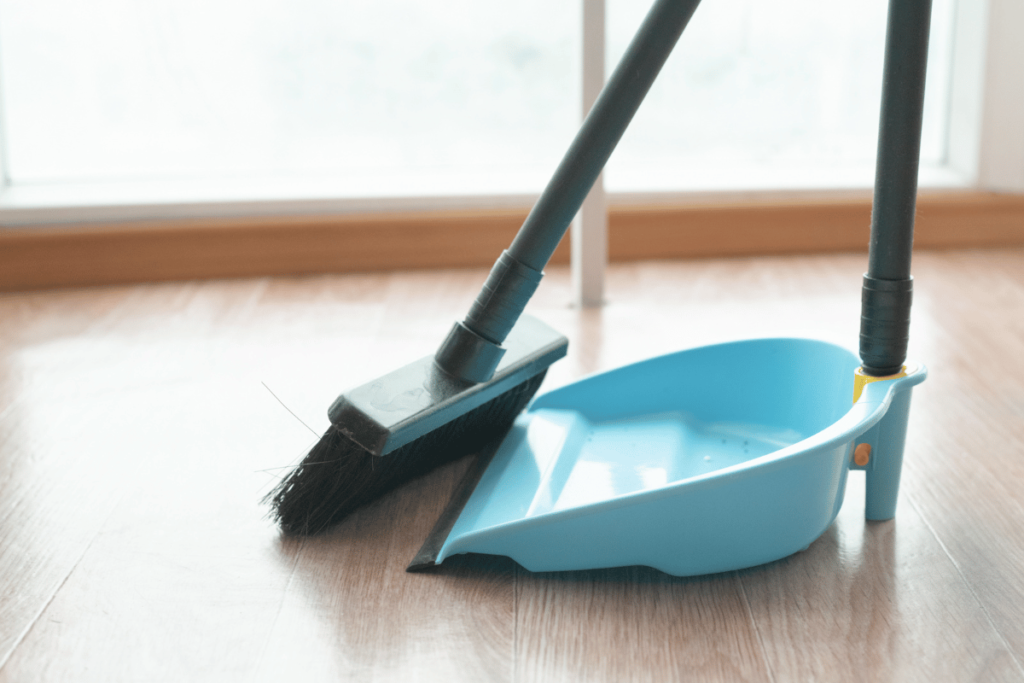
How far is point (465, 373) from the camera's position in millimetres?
627

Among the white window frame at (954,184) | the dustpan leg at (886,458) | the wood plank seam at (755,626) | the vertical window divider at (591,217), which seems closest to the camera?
the wood plank seam at (755,626)

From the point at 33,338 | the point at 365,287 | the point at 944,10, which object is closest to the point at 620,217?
the point at 365,287

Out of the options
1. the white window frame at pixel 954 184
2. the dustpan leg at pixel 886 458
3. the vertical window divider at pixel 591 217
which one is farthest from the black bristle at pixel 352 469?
the white window frame at pixel 954 184

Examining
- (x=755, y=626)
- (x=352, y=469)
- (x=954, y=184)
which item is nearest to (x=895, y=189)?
(x=755, y=626)

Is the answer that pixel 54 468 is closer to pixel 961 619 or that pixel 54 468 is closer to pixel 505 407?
pixel 505 407

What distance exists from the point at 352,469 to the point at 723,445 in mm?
289

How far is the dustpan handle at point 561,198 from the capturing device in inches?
23.4

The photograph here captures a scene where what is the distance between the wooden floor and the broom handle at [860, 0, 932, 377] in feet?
0.42

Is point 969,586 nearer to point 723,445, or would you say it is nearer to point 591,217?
point 723,445

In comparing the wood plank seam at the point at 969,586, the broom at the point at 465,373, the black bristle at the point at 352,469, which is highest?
the broom at the point at 465,373

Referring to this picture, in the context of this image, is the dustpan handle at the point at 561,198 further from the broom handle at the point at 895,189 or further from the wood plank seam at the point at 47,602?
the wood plank seam at the point at 47,602

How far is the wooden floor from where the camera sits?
0.51 meters

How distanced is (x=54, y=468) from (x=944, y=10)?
56.8 inches

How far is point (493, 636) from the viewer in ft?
1.73
